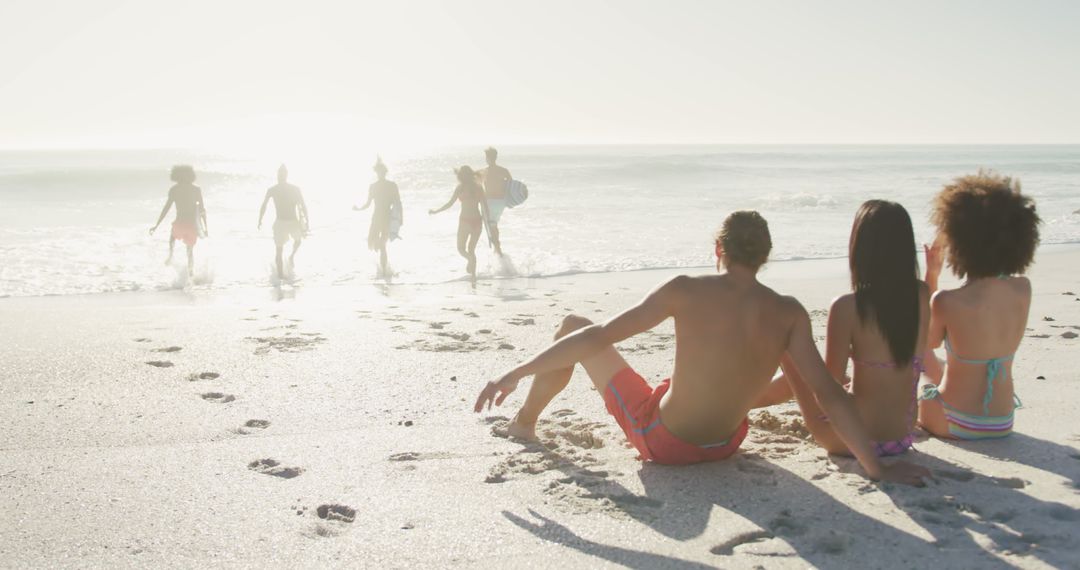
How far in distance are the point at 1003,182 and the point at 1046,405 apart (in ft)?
Answer: 5.24

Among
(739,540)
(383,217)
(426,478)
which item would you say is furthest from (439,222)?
(739,540)

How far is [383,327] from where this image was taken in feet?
23.2

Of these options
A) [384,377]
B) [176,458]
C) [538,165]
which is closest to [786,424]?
[384,377]

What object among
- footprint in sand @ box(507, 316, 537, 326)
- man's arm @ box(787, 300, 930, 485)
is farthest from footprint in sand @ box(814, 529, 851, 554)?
footprint in sand @ box(507, 316, 537, 326)

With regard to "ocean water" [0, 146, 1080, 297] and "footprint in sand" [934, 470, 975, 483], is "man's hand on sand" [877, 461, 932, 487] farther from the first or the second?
"ocean water" [0, 146, 1080, 297]

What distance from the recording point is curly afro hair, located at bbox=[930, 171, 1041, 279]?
3.42 m

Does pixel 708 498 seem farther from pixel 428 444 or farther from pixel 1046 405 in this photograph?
pixel 1046 405

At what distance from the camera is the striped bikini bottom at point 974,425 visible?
144 inches

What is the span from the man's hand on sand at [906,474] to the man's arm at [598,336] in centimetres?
101

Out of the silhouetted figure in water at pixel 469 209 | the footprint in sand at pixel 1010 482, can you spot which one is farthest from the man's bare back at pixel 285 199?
the footprint in sand at pixel 1010 482

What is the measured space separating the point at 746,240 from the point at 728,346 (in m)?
0.41

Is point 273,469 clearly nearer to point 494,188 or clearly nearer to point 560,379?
point 560,379

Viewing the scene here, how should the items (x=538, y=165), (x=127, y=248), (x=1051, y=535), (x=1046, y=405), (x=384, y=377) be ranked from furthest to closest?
(x=538, y=165) → (x=127, y=248) → (x=384, y=377) → (x=1046, y=405) → (x=1051, y=535)

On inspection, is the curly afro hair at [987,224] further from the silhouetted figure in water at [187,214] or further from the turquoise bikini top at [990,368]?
the silhouetted figure in water at [187,214]
